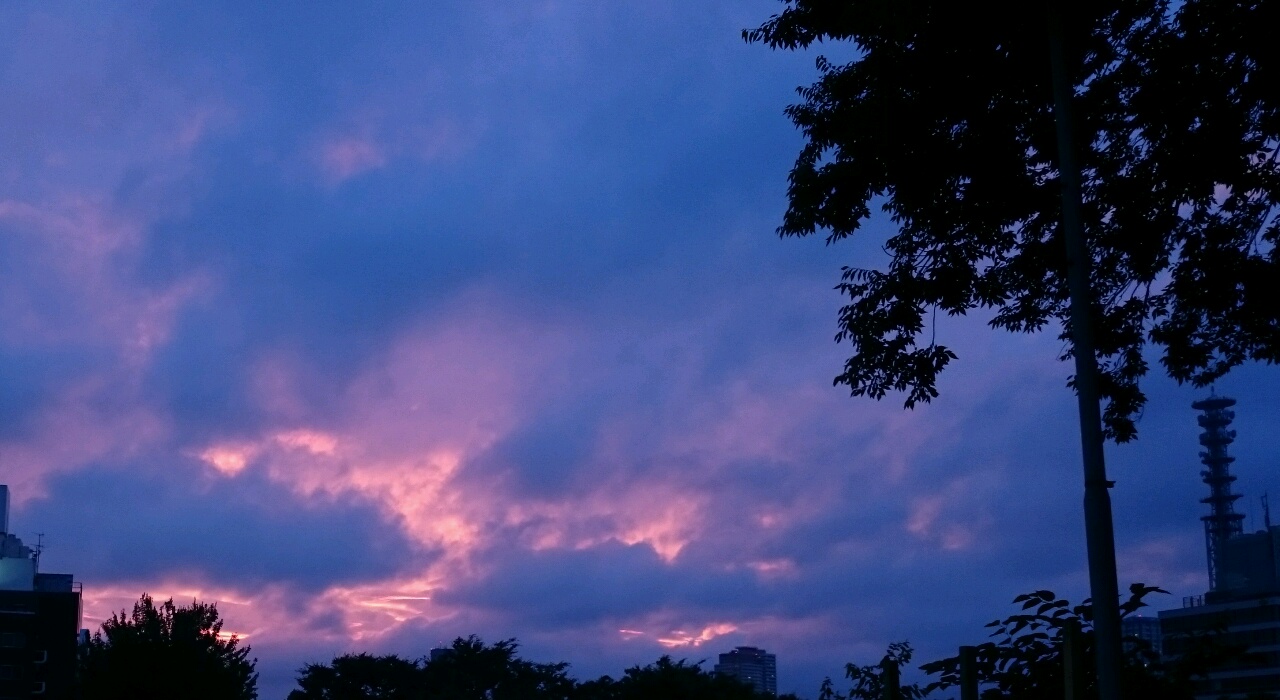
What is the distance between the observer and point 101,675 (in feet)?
222

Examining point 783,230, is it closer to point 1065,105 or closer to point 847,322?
point 847,322

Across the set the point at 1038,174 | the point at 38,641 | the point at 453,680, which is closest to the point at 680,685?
the point at 1038,174

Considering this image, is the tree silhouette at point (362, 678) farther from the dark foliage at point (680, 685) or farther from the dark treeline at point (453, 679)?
the dark foliage at point (680, 685)

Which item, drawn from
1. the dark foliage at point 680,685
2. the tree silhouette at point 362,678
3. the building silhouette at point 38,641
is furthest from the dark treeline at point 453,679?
the building silhouette at point 38,641

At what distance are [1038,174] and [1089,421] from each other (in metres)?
6.43

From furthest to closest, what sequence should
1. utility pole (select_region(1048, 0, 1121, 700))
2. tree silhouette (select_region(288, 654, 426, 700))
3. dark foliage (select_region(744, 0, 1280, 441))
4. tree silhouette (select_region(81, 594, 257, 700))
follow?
tree silhouette (select_region(288, 654, 426, 700)) → tree silhouette (select_region(81, 594, 257, 700)) → dark foliage (select_region(744, 0, 1280, 441)) → utility pole (select_region(1048, 0, 1121, 700))

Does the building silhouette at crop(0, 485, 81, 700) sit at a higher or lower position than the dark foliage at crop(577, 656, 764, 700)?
higher

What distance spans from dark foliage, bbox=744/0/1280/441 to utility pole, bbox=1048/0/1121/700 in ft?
11.4

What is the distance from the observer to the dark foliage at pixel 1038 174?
1483cm

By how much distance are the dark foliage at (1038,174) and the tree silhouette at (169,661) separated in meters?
58.5

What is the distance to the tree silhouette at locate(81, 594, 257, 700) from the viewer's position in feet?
214

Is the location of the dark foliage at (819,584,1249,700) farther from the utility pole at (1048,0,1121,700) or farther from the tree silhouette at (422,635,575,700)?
the tree silhouette at (422,635,575,700)

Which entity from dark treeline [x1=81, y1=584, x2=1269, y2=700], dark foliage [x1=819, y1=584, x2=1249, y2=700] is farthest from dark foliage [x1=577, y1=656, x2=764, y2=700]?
dark foliage [x1=819, y1=584, x2=1249, y2=700]

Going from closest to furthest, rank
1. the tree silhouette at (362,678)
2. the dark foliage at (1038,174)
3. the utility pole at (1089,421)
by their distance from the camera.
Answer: the utility pole at (1089,421)
the dark foliage at (1038,174)
the tree silhouette at (362,678)
